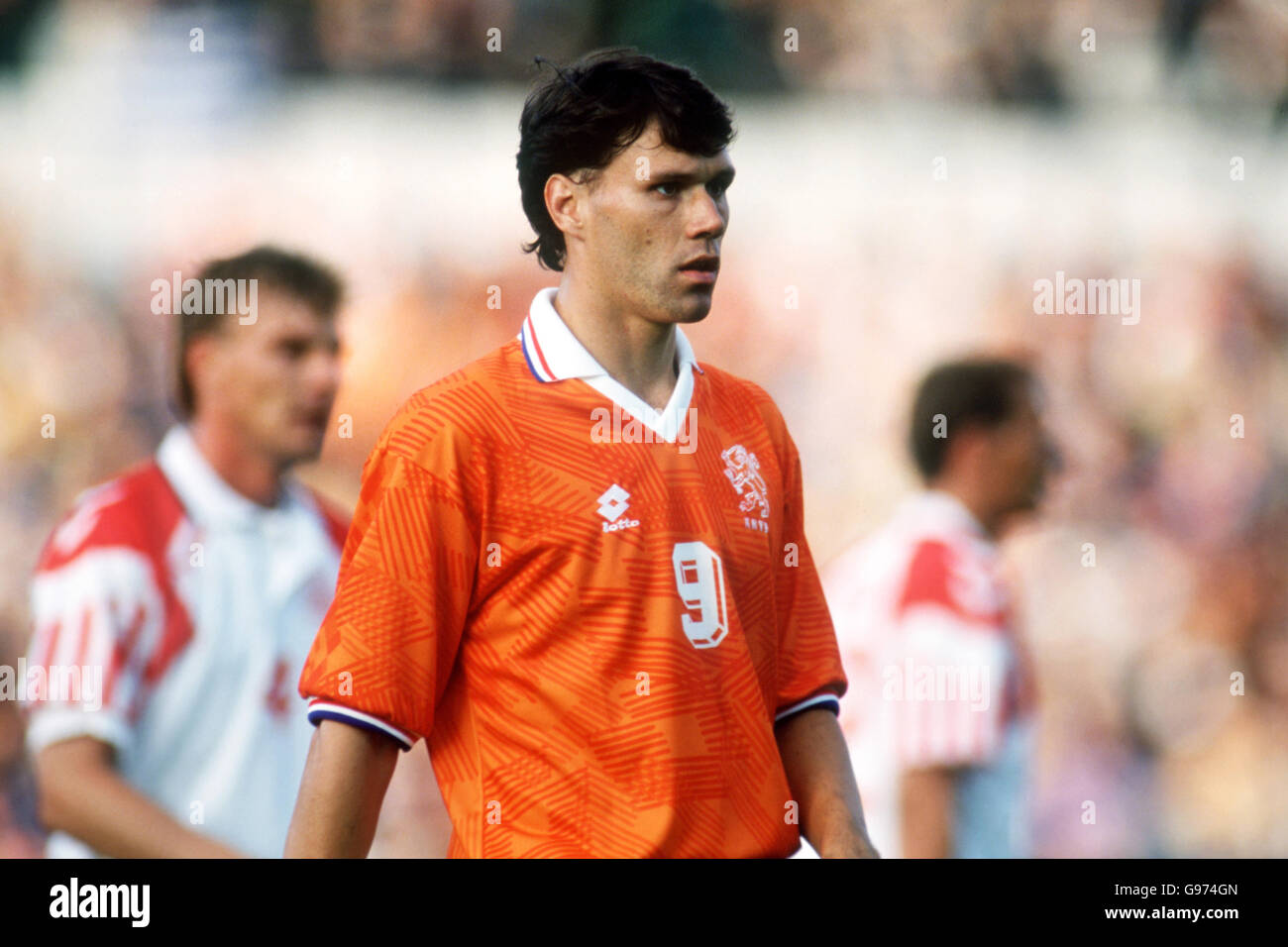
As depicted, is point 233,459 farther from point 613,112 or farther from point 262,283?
point 613,112

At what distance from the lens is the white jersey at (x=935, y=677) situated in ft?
11.5

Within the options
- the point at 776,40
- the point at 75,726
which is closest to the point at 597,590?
the point at 75,726

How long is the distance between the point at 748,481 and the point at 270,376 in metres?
2.10

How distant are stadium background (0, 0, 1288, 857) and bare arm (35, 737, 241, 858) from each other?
101 centimetres

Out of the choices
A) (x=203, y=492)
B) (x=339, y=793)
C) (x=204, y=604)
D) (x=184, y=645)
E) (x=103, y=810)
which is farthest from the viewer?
(x=203, y=492)

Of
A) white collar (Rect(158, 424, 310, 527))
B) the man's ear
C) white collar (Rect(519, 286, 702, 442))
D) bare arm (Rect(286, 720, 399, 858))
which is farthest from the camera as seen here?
white collar (Rect(158, 424, 310, 527))

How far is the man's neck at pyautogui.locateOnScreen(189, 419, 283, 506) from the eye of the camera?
3.67m

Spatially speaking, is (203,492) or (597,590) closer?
(597,590)

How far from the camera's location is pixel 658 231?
1.94 meters

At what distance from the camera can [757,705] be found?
1.85m

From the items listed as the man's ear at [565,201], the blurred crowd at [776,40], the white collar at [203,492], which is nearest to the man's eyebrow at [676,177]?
the man's ear at [565,201]

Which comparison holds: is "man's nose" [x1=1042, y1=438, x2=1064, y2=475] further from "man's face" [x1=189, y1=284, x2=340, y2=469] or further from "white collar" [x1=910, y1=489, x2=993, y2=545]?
"man's face" [x1=189, y1=284, x2=340, y2=469]

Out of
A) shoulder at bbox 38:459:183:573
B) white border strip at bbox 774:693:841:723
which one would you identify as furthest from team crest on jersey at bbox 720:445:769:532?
shoulder at bbox 38:459:183:573

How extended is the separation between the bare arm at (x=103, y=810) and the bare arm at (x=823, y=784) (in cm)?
129
